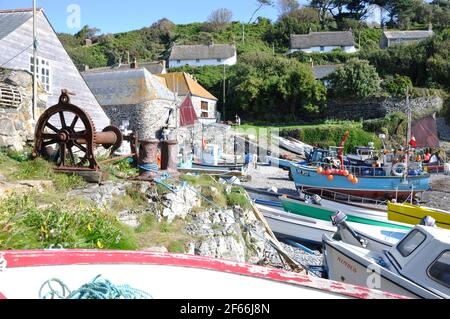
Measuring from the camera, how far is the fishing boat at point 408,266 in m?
5.64

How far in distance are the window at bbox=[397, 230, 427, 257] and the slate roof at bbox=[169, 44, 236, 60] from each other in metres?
51.5

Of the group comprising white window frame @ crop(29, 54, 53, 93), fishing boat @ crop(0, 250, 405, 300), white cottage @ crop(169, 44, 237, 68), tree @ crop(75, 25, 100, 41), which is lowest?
fishing boat @ crop(0, 250, 405, 300)

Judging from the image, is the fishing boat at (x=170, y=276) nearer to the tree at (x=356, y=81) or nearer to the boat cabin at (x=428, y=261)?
the boat cabin at (x=428, y=261)

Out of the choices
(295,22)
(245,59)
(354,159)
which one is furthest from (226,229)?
(295,22)

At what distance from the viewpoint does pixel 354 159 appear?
982 inches

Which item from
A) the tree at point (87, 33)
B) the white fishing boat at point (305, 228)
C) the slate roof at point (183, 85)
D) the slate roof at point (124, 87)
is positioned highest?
the tree at point (87, 33)

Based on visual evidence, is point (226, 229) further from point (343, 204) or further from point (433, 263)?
point (343, 204)

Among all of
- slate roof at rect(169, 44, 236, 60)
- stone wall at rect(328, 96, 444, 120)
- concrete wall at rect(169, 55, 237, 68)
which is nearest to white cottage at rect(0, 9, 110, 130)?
stone wall at rect(328, 96, 444, 120)

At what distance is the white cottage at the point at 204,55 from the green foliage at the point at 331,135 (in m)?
23.3

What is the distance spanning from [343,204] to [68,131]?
10.4 meters

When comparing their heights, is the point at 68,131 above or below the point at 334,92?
below

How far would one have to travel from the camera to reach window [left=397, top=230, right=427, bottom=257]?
6.37 meters

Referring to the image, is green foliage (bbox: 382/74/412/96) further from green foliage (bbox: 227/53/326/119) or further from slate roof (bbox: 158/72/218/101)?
slate roof (bbox: 158/72/218/101)

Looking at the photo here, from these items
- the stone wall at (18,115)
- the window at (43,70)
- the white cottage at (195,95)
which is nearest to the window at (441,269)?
the stone wall at (18,115)
